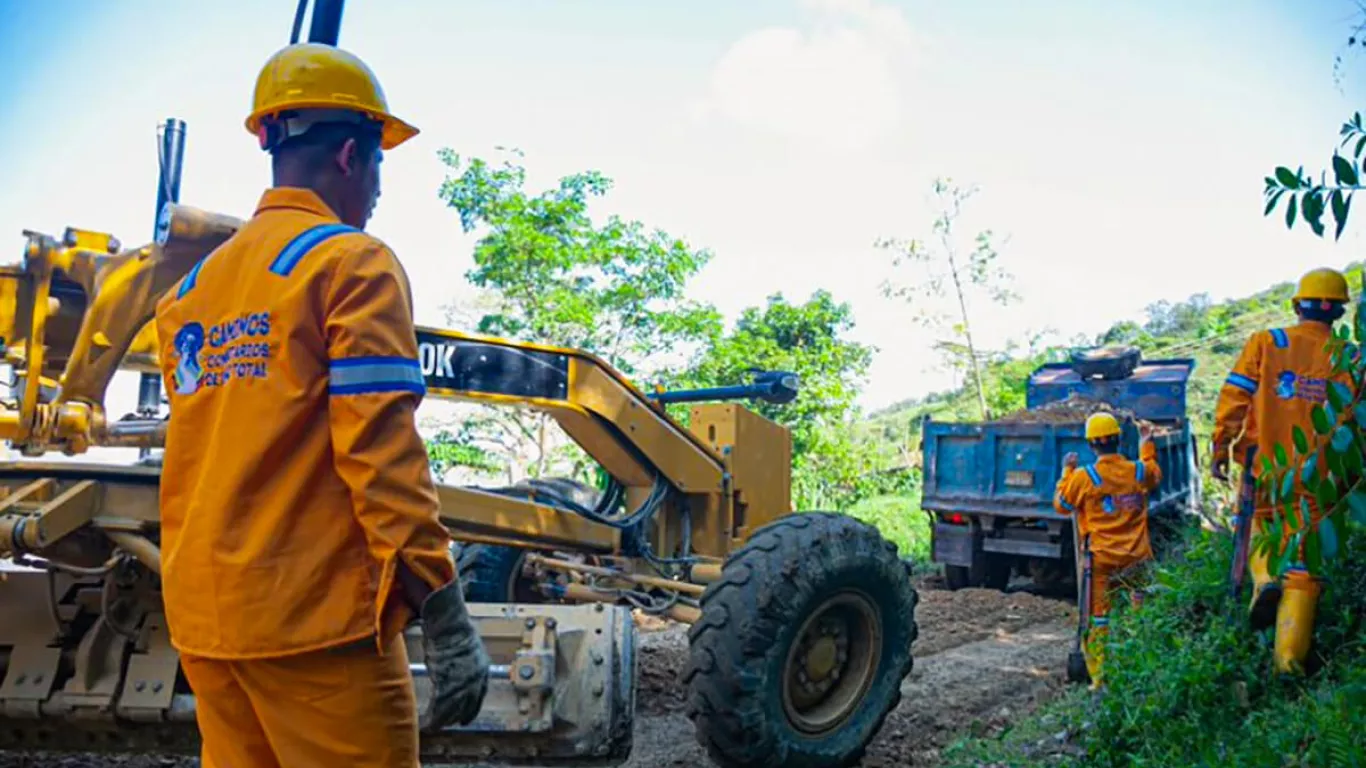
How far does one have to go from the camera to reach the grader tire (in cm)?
461

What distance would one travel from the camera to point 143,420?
203 inches

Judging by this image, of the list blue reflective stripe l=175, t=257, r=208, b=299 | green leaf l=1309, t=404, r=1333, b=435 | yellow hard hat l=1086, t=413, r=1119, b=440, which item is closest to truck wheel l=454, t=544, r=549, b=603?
yellow hard hat l=1086, t=413, r=1119, b=440

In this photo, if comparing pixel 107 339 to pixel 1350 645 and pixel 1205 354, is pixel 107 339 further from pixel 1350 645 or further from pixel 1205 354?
pixel 1205 354

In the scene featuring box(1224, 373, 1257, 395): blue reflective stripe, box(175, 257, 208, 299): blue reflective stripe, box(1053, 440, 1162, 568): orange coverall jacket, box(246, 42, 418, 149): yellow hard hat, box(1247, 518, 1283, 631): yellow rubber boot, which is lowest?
box(1247, 518, 1283, 631): yellow rubber boot

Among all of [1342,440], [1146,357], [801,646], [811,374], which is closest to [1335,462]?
[1342,440]

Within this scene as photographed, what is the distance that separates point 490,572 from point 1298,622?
4.18 metres

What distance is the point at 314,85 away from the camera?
8.38ft

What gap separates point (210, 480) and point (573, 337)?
13.4 meters

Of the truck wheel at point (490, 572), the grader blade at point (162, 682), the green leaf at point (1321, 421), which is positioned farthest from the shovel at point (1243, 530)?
the truck wheel at point (490, 572)

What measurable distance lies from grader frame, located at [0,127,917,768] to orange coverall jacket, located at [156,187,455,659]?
5.91 feet

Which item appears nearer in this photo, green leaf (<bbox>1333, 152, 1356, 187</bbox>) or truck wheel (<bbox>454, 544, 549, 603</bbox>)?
green leaf (<bbox>1333, 152, 1356, 187</bbox>)

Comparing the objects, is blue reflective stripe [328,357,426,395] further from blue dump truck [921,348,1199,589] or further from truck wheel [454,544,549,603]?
blue dump truck [921,348,1199,589]

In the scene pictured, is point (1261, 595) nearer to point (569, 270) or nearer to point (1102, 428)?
point (1102, 428)

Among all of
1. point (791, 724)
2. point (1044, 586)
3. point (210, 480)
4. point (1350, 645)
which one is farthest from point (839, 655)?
point (1044, 586)
